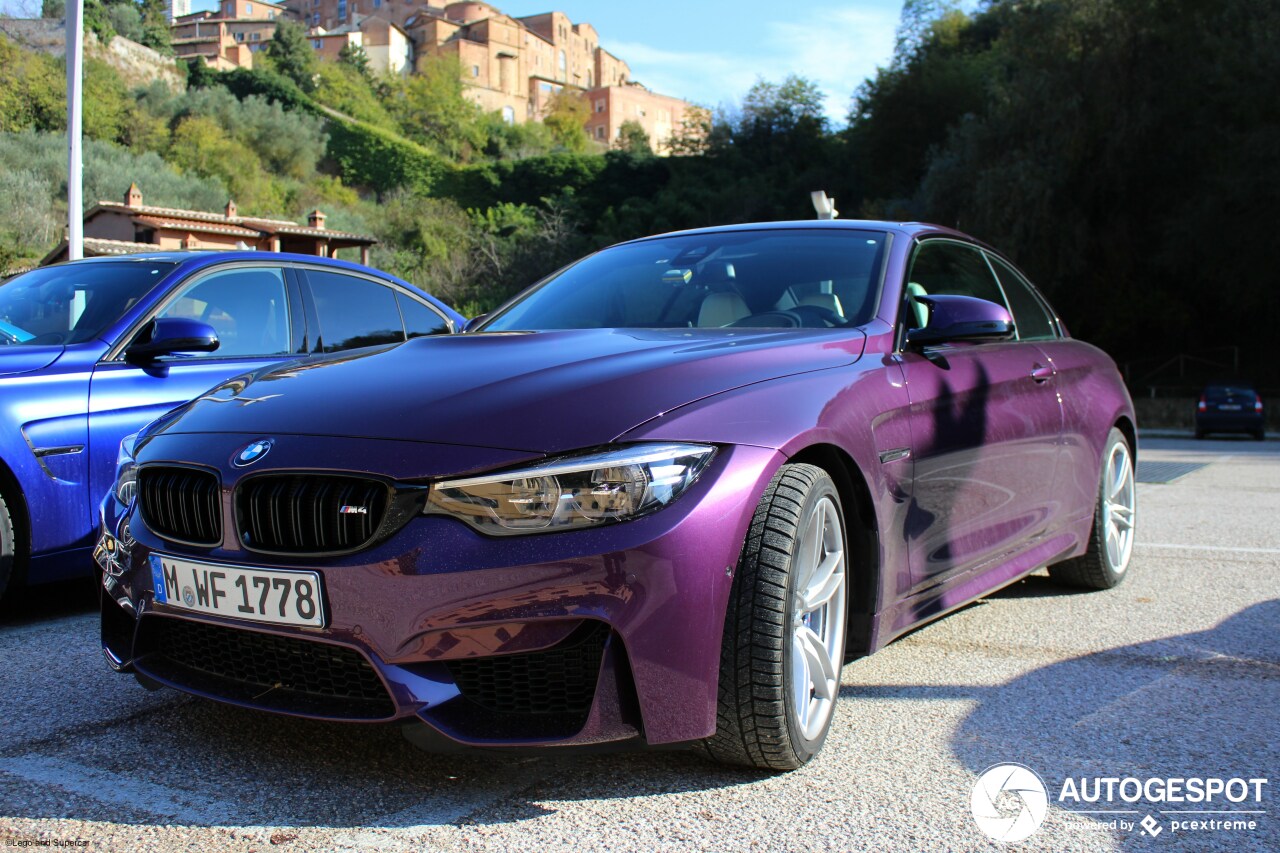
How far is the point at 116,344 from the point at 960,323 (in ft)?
10.7

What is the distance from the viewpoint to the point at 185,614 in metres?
2.57

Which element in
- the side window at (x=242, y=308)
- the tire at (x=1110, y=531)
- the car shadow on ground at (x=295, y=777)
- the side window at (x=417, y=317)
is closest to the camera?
the car shadow on ground at (x=295, y=777)

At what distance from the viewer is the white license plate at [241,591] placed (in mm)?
2373

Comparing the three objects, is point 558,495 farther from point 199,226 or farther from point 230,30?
point 230,30

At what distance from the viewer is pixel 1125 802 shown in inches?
101

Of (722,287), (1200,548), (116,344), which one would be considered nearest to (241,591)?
(722,287)

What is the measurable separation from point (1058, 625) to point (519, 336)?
2.38m

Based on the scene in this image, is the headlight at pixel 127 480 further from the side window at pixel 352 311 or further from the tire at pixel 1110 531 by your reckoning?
the tire at pixel 1110 531

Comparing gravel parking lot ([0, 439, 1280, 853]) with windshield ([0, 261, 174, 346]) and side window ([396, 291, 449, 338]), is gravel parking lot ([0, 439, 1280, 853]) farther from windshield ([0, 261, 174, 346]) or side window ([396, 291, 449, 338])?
side window ([396, 291, 449, 338])

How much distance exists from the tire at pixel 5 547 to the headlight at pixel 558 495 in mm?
2512

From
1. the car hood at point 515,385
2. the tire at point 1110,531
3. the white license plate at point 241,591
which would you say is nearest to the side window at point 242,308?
the car hood at point 515,385

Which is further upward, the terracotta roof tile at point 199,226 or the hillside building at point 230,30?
the hillside building at point 230,30

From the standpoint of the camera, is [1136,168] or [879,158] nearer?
[1136,168]

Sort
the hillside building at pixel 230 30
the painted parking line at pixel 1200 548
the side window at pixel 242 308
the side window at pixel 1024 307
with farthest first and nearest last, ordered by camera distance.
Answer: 1. the hillside building at pixel 230 30
2. the painted parking line at pixel 1200 548
3. the side window at pixel 242 308
4. the side window at pixel 1024 307
